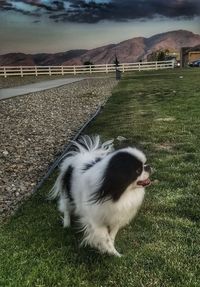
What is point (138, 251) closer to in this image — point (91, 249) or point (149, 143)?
point (91, 249)

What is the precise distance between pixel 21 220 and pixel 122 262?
6.69 feet

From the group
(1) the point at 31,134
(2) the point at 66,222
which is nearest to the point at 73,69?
(1) the point at 31,134

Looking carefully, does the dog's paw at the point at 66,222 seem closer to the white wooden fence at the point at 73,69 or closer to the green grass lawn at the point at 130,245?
the green grass lawn at the point at 130,245

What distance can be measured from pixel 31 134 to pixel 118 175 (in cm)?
1045

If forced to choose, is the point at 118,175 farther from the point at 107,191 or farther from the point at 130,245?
the point at 130,245

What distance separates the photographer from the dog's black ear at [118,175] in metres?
4.96

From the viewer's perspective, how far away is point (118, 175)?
4.96 meters

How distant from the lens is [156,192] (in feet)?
25.8

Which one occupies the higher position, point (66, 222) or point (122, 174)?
point (122, 174)

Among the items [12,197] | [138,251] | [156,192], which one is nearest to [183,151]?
[156,192]

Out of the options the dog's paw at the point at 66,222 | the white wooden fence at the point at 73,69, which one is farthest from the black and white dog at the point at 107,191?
the white wooden fence at the point at 73,69

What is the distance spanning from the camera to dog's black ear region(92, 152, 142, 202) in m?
4.96

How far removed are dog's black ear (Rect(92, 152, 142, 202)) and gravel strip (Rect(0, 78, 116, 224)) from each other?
2.78 meters

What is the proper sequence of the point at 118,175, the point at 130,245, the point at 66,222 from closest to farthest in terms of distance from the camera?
the point at 118,175 < the point at 130,245 < the point at 66,222
